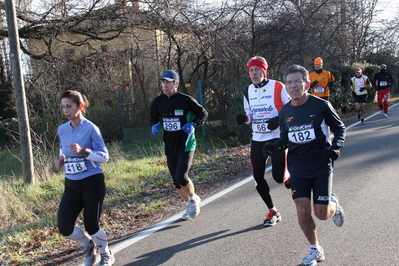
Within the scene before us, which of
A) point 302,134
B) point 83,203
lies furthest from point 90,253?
point 302,134

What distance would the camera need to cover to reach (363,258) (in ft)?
12.6

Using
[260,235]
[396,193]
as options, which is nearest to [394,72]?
[396,193]

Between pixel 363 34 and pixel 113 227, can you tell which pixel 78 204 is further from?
pixel 363 34

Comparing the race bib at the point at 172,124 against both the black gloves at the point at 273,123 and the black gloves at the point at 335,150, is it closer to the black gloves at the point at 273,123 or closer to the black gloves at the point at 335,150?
the black gloves at the point at 273,123

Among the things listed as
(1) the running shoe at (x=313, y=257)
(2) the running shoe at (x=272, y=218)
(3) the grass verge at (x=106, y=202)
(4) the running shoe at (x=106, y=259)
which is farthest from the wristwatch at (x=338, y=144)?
(3) the grass verge at (x=106, y=202)

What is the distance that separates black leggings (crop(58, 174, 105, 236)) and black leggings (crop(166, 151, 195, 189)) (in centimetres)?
152

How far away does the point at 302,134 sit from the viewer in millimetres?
3715

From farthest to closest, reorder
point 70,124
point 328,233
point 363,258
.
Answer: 1. point 328,233
2. point 70,124
3. point 363,258

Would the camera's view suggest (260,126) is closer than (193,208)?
Yes

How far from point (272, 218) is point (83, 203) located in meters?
2.35

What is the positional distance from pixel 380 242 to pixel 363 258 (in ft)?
1.56

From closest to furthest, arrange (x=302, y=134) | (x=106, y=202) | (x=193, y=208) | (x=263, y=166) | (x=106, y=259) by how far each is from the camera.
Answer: (x=302, y=134) → (x=106, y=259) → (x=263, y=166) → (x=193, y=208) → (x=106, y=202)

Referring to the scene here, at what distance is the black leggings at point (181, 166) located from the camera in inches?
212

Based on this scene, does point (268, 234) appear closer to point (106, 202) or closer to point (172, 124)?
point (172, 124)
